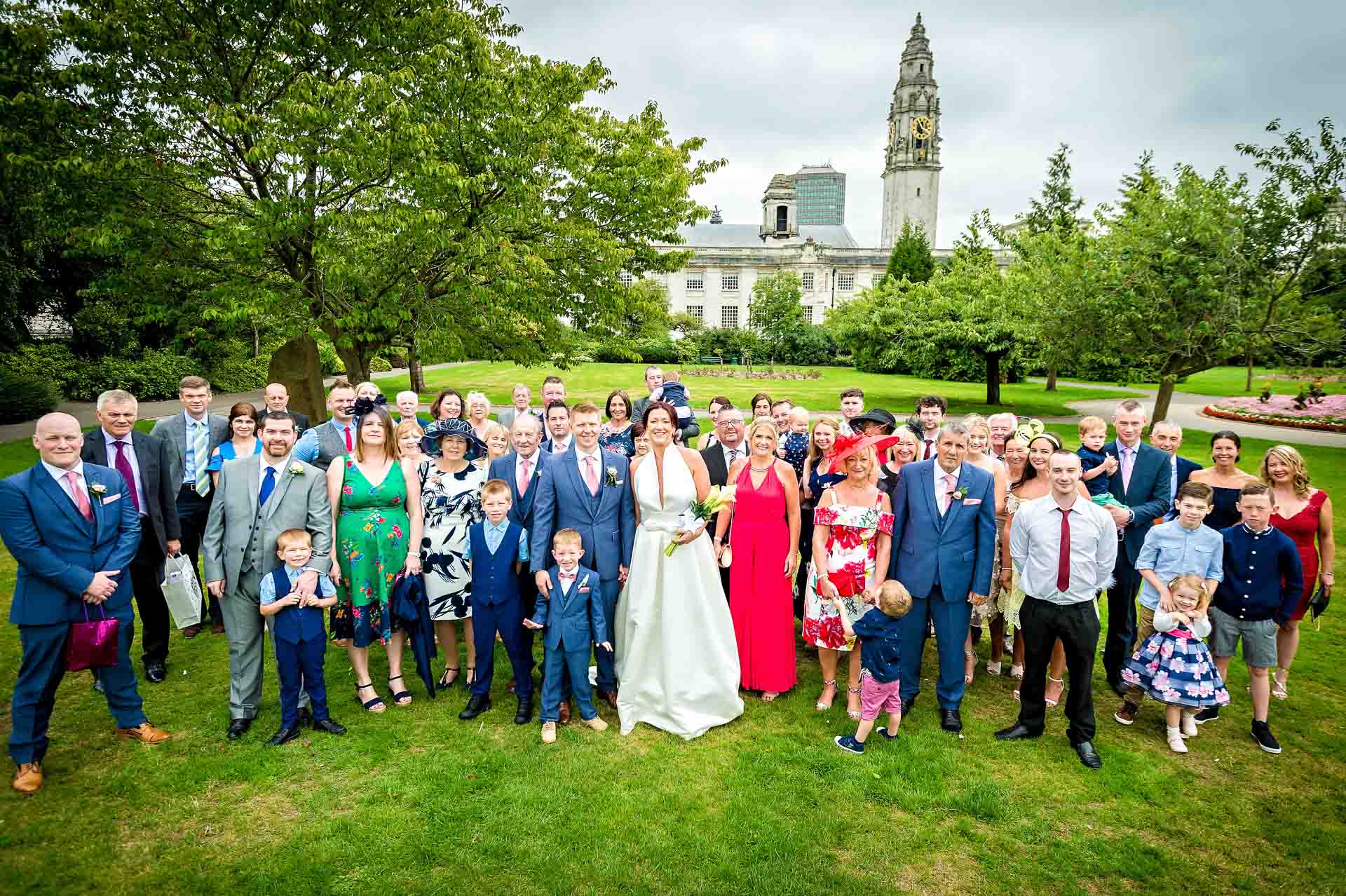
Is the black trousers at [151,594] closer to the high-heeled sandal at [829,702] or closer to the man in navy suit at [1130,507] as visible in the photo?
the high-heeled sandal at [829,702]

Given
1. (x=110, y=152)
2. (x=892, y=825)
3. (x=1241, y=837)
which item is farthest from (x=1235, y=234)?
(x=110, y=152)

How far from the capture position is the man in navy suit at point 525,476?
520cm

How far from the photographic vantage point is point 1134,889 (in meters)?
3.58

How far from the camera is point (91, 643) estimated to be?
14.3ft

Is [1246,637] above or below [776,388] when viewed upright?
below

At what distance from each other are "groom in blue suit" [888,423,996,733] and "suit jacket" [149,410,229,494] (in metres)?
6.32

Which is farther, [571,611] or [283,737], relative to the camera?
[571,611]

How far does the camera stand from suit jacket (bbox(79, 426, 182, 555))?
5.35 meters

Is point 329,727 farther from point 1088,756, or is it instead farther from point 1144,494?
point 1144,494

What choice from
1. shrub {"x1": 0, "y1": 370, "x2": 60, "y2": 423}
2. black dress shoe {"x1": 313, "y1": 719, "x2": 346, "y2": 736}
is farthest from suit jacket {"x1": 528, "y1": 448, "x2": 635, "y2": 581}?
shrub {"x1": 0, "y1": 370, "x2": 60, "y2": 423}

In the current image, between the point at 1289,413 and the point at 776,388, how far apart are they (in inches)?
746

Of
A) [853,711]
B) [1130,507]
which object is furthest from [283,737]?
[1130,507]

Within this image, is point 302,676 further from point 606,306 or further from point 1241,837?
point 606,306

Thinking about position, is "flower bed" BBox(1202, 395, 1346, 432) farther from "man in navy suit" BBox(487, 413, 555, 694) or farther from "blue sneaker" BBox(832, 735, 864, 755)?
"man in navy suit" BBox(487, 413, 555, 694)
